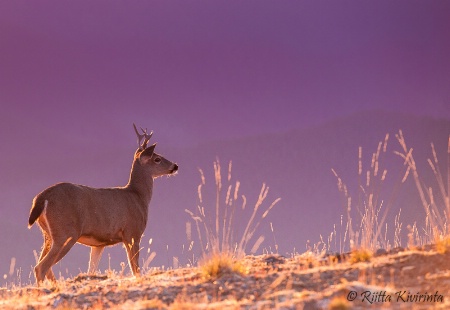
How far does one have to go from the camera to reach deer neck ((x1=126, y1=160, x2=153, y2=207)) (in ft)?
53.0

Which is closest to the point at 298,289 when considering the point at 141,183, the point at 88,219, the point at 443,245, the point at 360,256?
the point at 360,256

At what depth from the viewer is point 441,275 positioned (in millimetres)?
6961

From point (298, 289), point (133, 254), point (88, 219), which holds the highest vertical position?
point (88, 219)

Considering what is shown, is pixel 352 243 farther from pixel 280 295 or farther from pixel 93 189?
pixel 93 189

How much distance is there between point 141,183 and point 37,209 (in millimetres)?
3790

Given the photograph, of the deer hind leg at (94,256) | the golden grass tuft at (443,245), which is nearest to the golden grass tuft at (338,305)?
the golden grass tuft at (443,245)

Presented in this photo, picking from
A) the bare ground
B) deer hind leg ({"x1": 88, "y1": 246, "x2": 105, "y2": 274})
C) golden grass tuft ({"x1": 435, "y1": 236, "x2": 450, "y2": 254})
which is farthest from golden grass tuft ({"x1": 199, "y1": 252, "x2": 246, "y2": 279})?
deer hind leg ({"x1": 88, "y1": 246, "x2": 105, "y2": 274})

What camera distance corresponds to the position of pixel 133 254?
1409 centimetres

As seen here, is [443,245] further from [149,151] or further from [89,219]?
[149,151]

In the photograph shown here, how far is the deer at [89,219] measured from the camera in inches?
515

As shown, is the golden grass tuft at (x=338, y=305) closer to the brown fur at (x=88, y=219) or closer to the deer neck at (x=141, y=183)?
the brown fur at (x=88, y=219)

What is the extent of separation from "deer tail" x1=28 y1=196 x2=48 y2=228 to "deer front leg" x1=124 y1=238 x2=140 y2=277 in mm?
2039

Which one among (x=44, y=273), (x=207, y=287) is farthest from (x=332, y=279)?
(x=44, y=273)

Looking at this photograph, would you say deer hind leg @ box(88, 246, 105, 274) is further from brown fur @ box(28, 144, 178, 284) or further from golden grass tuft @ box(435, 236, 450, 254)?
golden grass tuft @ box(435, 236, 450, 254)
